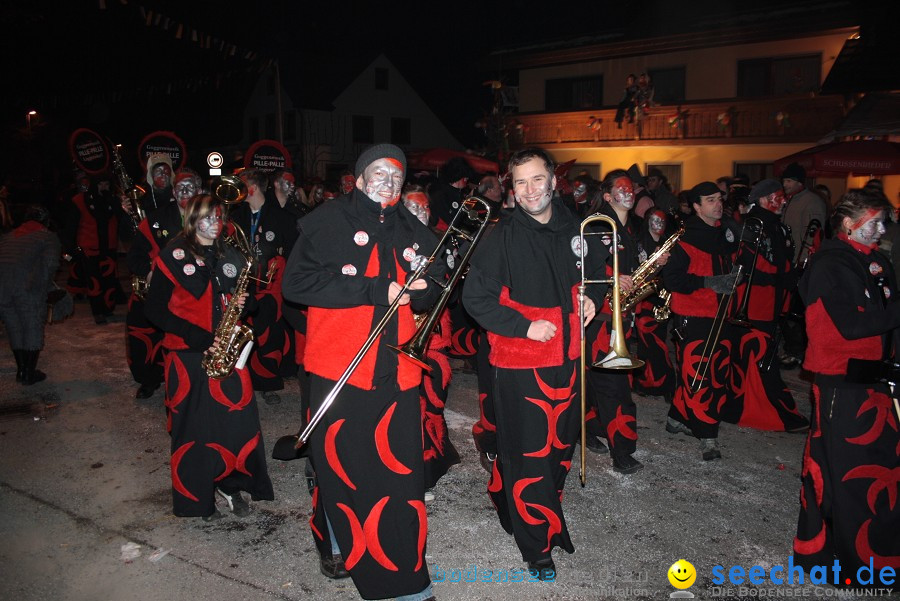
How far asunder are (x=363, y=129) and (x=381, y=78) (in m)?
4.00

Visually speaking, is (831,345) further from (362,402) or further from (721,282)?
(362,402)

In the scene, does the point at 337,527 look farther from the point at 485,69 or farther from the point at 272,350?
the point at 485,69

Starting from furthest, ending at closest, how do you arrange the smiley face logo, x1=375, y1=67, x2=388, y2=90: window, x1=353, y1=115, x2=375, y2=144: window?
x1=375, y1=67, x2=388, y2=90: window
x1=353, y1=115, x2=375, y2=144: window
the smiley face logo

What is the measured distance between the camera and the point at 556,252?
12.7 feet

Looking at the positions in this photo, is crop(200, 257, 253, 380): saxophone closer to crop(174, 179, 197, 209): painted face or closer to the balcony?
crop(174, 179, 197, 209): painted face

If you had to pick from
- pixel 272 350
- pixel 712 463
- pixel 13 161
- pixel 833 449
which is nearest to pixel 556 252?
pixel 833 449

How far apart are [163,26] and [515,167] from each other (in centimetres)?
1125

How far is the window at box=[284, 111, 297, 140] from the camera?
140 feet

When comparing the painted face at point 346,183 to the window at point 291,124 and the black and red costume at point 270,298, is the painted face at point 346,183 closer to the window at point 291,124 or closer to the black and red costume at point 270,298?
the black and red costume at point 270,298

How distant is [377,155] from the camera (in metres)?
3.53

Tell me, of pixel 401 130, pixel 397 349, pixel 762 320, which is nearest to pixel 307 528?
pixel 397 349

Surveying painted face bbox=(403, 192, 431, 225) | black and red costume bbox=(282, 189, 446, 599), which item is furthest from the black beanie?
painted face bbox=(403, 192, 431, 225)

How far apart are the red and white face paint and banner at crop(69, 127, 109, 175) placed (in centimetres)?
958

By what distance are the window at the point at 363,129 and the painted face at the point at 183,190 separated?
1567 inches
